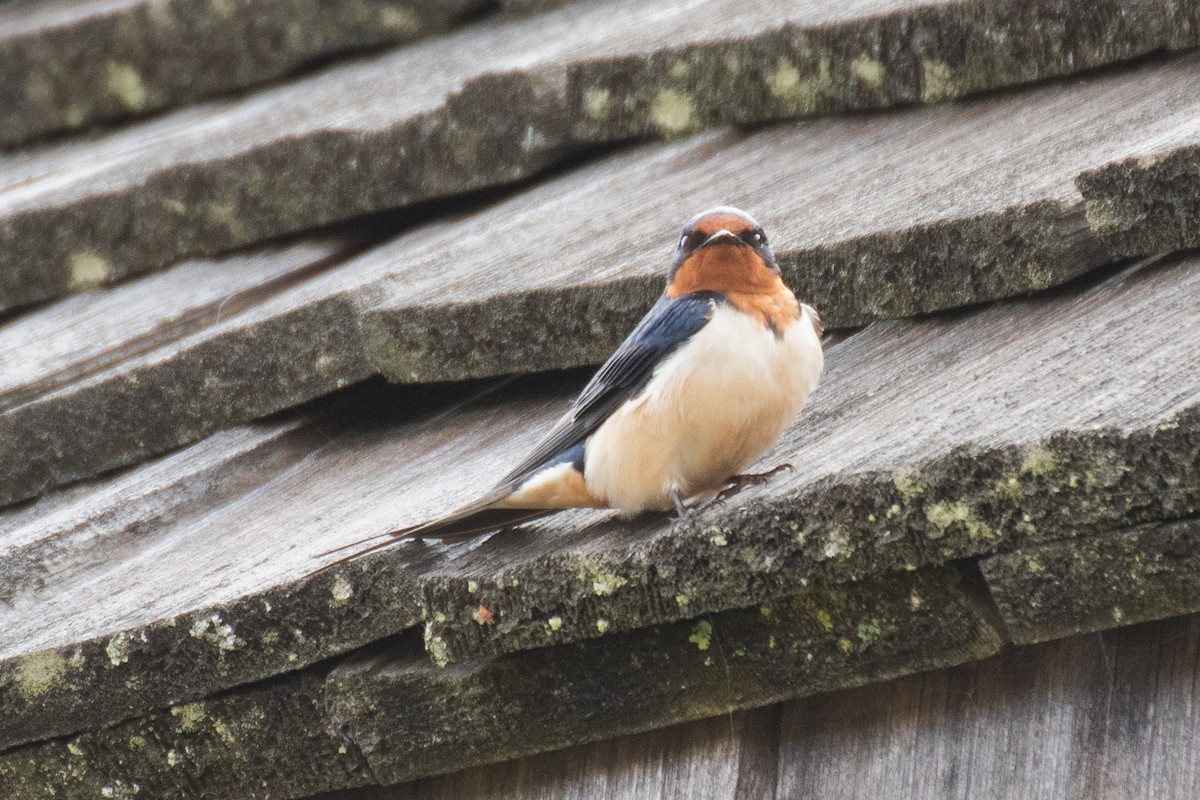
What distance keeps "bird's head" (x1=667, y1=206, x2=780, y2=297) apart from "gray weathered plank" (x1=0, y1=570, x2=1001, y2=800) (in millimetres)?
588

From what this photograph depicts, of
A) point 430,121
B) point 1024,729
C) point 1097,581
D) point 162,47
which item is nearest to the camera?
point 1097,581

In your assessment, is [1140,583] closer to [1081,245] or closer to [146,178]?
[1081,245]

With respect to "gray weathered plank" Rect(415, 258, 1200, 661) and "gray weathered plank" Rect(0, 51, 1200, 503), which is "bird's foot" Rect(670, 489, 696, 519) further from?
"gray weathered plank" Rect(0, 51, 1200, 503)

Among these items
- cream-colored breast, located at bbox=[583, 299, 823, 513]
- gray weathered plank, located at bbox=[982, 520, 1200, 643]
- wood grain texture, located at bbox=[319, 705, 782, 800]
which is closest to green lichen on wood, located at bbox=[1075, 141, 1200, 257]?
cream-colored breast, located at bbox=[583, 299, 823, 513]

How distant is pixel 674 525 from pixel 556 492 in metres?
0.33

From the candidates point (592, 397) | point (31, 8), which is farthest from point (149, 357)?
point (31, 8)

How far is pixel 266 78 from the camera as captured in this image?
3.79 metres

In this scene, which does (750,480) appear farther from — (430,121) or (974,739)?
(430,121)

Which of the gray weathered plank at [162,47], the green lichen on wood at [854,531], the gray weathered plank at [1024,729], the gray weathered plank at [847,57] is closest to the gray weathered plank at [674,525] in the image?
the green lichen on wood at [854,531]

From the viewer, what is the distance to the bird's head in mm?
2000

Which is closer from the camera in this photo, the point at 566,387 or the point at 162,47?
the point at 566,387

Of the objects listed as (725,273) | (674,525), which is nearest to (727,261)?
(725,273)

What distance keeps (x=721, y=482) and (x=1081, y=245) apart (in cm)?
56

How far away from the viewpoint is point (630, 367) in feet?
6.30
